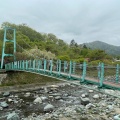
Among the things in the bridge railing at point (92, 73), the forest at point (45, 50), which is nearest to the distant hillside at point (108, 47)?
the forest at point (45, 50)

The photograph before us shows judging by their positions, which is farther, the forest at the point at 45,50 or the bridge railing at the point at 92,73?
the forest at the point at 45,50

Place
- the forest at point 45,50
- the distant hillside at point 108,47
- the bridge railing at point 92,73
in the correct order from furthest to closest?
the distant hillside at point 108,47
the forest at point 45,50
the bridge railing at point 92,73

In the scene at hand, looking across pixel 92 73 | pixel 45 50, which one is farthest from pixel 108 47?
pixel 92 73

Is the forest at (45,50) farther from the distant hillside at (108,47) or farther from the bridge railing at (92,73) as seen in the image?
the distant hillside at (108,47)

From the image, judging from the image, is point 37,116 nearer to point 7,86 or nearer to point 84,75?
point 84,75

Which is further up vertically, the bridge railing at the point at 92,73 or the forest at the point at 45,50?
the forest at the point at 45,50

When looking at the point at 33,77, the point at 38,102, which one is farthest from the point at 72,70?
the point at 33,77

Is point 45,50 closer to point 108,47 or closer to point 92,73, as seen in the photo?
point 92,73

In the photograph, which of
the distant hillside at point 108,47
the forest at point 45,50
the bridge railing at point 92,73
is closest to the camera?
the bridge railing at point 92,73

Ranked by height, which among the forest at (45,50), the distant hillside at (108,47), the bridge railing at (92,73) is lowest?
the bridge railing at (92,73)

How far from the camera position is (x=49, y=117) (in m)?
7.88

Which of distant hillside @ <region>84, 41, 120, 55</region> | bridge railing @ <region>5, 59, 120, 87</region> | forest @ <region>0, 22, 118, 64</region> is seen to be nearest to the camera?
bridge railing @ <region>5, 59, 120, 87</region>

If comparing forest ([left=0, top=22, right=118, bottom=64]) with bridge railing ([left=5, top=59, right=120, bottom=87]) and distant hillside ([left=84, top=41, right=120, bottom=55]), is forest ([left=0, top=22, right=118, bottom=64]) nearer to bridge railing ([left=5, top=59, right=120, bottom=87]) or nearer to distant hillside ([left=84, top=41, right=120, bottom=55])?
bridge railing ([left=5, top=59, right=120, bottom=87])

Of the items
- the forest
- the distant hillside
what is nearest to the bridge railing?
the forest
